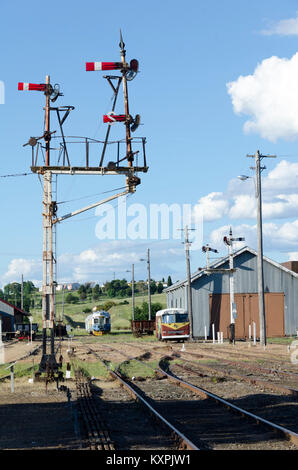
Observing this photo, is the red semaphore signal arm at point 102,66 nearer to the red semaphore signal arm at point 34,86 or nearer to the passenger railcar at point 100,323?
the red semaphore signal arm at point 34,86

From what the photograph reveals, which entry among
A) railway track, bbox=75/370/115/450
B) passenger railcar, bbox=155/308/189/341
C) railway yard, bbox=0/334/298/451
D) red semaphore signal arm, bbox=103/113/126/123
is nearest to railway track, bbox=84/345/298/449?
railway yard, bbox=0/334/298/451

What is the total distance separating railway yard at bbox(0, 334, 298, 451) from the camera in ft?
36.5

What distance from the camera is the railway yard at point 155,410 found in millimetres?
11133

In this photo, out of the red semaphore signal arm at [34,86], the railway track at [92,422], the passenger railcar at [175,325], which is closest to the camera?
the railway track at [92,422]

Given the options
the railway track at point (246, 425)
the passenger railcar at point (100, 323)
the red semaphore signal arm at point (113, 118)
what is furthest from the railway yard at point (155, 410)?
the passenger railcar at point (100, 323)

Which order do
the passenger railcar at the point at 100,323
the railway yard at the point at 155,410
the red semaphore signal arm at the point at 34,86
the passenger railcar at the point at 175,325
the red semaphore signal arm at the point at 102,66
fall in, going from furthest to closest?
the passenger railcar at the point at 100,323
the passenger railcar at the point at 175,325
the red semaphore signal arm at the point at 34,86
the red semaphore signal arm at the point at 102,66
the railway yard at the point at 155,410

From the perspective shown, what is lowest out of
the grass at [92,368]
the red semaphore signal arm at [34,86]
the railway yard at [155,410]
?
the grass at [92,368]

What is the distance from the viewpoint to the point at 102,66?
914 inches

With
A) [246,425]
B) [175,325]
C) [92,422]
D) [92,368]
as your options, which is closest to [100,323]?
[175,325]

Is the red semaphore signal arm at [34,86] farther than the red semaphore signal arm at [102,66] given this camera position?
Yes

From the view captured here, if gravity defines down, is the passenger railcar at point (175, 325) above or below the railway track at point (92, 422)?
above

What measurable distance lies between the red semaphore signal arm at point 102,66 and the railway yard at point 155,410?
35.4 ft

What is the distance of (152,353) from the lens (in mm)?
36656
